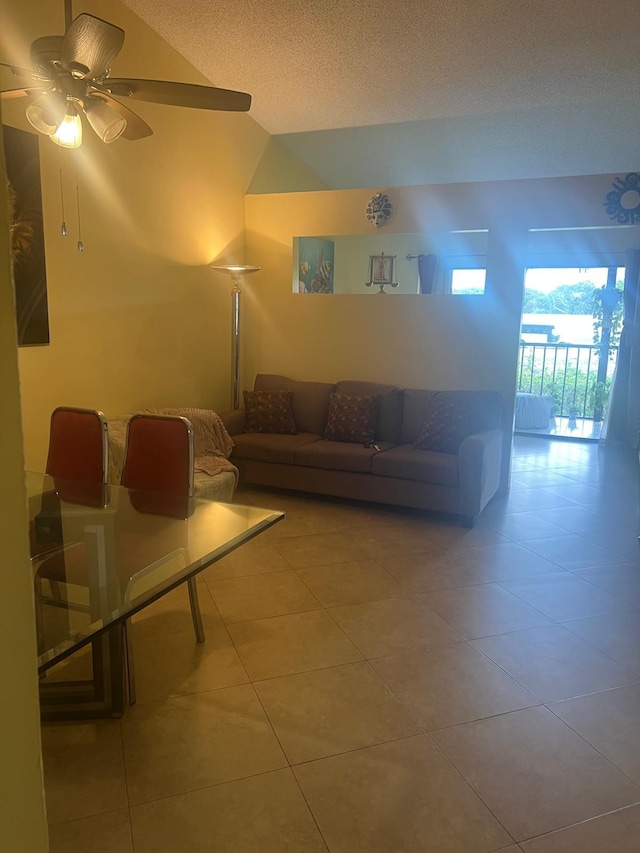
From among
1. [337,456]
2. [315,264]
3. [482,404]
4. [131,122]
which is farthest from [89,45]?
[315,264]

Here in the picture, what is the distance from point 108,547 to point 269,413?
2.97 meters

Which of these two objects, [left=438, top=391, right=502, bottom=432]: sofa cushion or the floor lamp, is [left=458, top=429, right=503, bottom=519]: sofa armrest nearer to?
[left=438, top=391, right=502, bottom=432]: sofa cushion

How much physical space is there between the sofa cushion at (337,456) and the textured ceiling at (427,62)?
8.65 ft

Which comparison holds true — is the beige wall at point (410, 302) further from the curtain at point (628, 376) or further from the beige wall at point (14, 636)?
the beige wall at point (14, 636)

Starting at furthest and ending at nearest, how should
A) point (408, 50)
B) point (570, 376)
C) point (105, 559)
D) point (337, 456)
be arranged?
point (570, 376) < point (337, 456) < point (408, 50) < point (105, 559)

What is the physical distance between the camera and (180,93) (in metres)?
2.11

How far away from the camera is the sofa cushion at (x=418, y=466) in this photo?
161 inches

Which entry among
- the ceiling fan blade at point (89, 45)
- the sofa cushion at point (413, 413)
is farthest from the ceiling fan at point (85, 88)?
the sofa cushion at point (413, 413)

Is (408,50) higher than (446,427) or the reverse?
higher

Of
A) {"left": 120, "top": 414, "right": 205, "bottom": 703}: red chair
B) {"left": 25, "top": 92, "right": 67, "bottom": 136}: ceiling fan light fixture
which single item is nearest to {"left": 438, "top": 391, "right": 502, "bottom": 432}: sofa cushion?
{"left": 120, "top": 414, "right": 205, "bottom": 703}: red chair

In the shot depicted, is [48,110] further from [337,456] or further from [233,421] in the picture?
[233,421]

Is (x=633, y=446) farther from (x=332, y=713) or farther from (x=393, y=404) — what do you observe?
(x=332, y=713)

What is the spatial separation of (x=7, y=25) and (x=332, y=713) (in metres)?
3.35

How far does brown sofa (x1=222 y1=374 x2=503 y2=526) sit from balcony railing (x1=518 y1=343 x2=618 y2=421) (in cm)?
323
